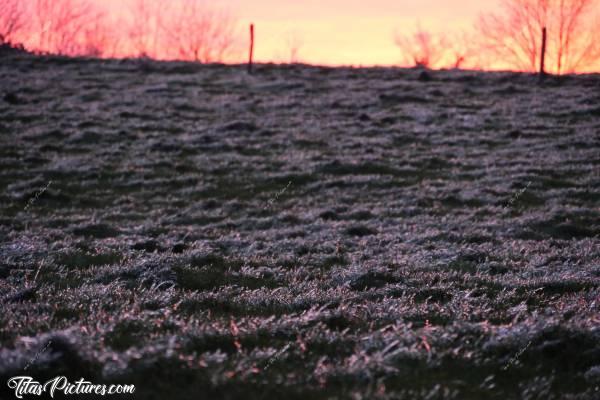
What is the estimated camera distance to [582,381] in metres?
5.40

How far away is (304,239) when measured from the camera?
46.0 ft

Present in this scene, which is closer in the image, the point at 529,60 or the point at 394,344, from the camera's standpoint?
the point at 394,344

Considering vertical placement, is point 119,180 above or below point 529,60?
below

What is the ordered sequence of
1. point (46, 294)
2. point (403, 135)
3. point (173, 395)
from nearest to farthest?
point (173, 395) < point (46, 294) < point (403, 135)

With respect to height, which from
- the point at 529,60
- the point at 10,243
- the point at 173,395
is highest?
the point at 529,60

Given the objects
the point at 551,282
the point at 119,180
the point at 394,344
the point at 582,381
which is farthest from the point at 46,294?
the point at 119,180

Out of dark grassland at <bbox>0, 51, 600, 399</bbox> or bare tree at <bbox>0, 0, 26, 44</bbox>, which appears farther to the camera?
bare tree at <bbox>0, 0, 26, 44</bbox>

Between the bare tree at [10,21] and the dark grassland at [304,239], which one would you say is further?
the bare tree at [10,21]

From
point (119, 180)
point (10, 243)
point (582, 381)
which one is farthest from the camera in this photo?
point (119, 180)

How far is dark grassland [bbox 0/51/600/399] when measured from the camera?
5164 millimetres

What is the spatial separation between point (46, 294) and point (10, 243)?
514cm

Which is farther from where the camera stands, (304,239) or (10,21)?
(10,21)

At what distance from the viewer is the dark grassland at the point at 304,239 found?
5164mm

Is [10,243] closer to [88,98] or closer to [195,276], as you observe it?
[195,276]
